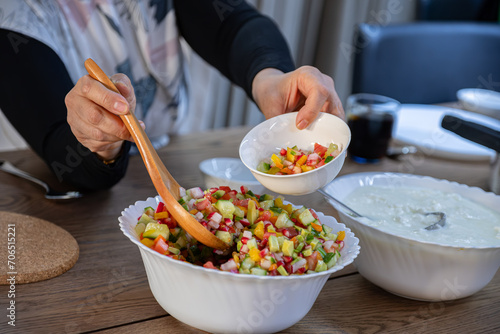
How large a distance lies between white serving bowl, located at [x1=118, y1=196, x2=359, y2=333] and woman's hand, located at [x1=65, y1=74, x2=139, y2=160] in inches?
7.8

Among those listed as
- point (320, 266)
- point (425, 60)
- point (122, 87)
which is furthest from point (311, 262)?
point (425, 60)

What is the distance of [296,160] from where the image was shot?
968mm

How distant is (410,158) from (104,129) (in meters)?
1.05

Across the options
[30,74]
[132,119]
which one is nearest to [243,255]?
[132,119]

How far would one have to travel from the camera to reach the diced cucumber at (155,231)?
77cm

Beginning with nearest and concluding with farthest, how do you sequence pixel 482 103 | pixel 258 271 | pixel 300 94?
1. pixel 258 271
2. pixel 300 94
3. pixel 482 103

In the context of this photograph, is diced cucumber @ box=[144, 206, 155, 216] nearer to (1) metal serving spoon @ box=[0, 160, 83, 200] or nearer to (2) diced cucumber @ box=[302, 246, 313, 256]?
(2) diced cucumber @ box=[302, 246, 313, 256]

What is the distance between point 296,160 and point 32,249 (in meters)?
0.50

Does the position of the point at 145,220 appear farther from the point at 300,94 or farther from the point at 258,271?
the point at 300,94

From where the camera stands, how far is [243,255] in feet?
2.44

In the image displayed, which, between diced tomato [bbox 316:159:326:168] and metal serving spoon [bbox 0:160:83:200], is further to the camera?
metal serving spoon [bbox 0:160:83:200]

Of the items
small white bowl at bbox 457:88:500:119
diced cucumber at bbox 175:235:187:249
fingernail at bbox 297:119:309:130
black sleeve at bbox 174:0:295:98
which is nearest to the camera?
diced cucumber at bbox 175:235:187:249

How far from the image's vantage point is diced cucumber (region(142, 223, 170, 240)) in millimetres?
770

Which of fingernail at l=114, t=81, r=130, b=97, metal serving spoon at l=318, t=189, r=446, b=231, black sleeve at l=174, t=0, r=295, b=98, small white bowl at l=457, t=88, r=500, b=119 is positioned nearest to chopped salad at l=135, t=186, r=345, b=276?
metal serving spoon at l=318, t=189, r=446, b=231
